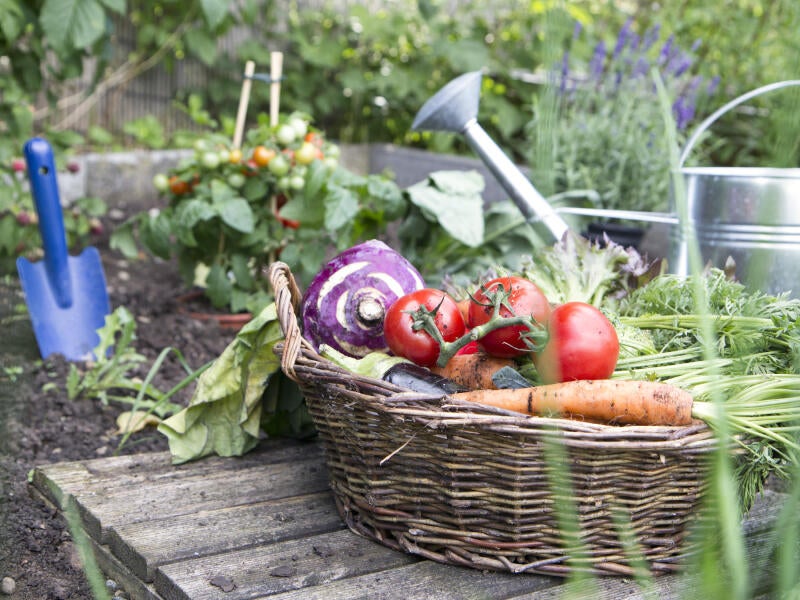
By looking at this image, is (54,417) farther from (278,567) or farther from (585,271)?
(585,271)

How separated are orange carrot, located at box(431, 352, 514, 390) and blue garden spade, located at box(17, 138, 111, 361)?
1.50 metres

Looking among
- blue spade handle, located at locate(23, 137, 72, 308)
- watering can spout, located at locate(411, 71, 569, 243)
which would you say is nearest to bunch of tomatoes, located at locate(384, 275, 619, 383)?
watering can spout, located at locate(411, 71, 569, 243)

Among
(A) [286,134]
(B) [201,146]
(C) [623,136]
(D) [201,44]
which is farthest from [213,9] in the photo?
(C) [623,136]

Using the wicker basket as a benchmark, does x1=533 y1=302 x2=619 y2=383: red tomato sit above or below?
above

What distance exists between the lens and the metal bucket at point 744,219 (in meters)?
1.88

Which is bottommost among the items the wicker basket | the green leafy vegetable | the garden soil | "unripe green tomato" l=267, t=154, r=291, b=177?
the garden soil

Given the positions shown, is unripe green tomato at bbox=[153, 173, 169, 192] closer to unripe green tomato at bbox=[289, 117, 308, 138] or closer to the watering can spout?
unripe green tomato at bbox=[289, 117, 308, 138]

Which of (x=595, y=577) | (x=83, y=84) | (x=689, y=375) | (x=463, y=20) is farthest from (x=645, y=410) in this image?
(x=463, y=20)

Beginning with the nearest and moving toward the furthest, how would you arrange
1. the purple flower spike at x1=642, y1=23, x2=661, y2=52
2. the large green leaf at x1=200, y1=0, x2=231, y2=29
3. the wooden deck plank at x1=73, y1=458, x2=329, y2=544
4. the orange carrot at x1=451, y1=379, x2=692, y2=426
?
1. the orange carrot at x1=451, y1=379, x2=692, y2=426
2. the wooden deck plank at x1=73, y1=458, x2=329, y2=544
3. the large green leaf at x1=200, y1=0, x2=231, y2=29
4. the purple flower spike at x1=642, y1=23, x2=661, y2=52

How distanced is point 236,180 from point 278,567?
1.82m

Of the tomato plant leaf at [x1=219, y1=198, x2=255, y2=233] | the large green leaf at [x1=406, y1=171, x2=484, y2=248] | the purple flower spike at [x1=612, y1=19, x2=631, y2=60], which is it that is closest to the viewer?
the large green leaf at [x1=406, y1=171, x2=484, y2=248]

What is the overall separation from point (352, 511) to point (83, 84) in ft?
13.6

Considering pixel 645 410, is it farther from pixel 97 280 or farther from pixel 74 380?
pixel 97 280

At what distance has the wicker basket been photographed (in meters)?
1.23
